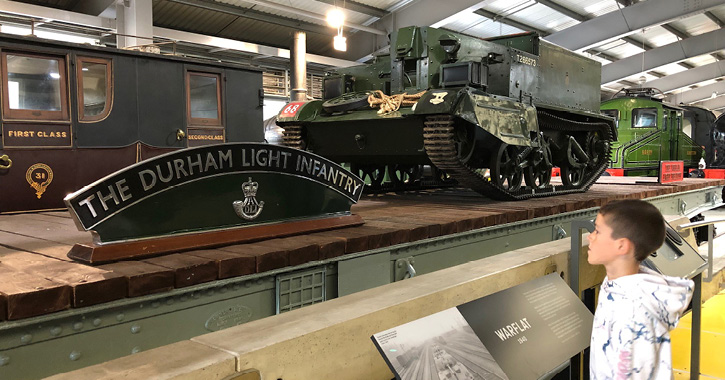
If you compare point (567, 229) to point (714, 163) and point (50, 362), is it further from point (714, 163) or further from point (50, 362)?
point (714, 163)

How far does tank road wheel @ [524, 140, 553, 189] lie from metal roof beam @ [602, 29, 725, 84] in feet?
52.7

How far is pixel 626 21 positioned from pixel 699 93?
65.0 feet

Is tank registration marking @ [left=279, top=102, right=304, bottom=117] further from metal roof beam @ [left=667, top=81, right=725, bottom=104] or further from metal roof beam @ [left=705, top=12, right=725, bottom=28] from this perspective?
metal roof beam @ [left=667, top=81, right=725, bottom=104]

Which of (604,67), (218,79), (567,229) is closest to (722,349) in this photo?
(567,229)

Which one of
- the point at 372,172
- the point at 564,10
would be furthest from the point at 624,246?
the point at 564,10

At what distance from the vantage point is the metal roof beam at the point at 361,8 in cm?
1366

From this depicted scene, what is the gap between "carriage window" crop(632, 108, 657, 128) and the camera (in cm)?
1616

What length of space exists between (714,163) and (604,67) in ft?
22.0

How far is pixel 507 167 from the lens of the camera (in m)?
7.14

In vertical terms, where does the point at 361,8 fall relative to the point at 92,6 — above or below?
above

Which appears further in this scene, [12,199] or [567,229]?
[567,229]

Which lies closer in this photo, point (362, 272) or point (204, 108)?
point (362, 272)

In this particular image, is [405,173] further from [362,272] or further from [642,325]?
[642,325]

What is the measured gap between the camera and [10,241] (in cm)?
367
